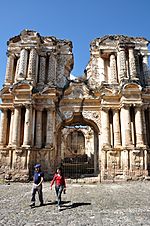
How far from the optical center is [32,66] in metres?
15.9

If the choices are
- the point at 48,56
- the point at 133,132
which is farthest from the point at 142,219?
the point at 48,56

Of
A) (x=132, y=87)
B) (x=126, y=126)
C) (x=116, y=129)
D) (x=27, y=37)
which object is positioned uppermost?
(x=27, y=37)

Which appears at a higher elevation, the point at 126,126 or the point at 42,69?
the point at 42,69

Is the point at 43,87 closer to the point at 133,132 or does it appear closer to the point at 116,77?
the point at 116,77

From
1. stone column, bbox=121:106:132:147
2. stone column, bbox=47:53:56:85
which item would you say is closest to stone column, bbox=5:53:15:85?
stone column, bbox=47:53:56:85

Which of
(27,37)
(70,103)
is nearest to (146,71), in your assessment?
(70,103)

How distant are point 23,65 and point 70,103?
14.8ft

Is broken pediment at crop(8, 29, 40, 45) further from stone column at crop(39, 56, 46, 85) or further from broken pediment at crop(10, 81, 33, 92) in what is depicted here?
broken pediment at crop(10, 81, 33, 92)

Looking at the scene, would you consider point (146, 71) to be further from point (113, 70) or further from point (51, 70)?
point (51, 70)

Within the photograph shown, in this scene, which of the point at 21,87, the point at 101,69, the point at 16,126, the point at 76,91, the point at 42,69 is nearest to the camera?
the point at 16,126

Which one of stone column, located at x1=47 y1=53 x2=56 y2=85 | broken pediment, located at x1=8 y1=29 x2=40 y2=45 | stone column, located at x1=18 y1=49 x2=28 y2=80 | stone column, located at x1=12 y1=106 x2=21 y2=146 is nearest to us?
stone column, located at x1=12 y1=106 x2=21 y2=146

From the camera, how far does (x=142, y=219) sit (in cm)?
510

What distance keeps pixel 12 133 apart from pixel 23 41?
7281mm

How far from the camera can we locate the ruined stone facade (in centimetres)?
1368
